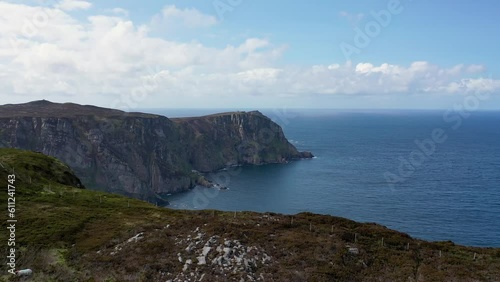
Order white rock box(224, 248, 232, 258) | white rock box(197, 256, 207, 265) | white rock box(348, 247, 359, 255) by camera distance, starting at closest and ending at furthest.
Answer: white rock box(197, 256, 207, 265)
white rock box(224, 248, 232, 258)
white rock box(348, 247, 359, 255)

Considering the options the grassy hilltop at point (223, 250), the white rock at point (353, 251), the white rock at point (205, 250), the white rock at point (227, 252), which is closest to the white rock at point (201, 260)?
the grassy hilltop at point (223, 250)

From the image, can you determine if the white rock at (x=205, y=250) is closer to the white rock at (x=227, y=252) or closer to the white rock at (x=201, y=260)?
the white rock at (x=201, y=260)

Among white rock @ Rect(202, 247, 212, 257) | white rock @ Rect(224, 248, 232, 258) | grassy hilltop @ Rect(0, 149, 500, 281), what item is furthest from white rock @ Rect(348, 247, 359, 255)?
white rock @ Rect(202, 247, 212, 257)

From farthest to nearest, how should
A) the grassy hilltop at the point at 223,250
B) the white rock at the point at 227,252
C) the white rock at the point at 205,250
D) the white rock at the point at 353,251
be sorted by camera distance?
1. the white rock at the point at 353,251
2. the white rock at the point at 205,250
3. the white rock at the point at 227,252
4. the grassy hilltop at the point at 223,250

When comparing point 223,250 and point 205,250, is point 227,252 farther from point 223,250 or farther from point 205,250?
point 205,250

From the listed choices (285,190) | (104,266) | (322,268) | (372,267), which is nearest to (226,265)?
(322,268)

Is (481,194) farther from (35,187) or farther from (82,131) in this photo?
(82,131)

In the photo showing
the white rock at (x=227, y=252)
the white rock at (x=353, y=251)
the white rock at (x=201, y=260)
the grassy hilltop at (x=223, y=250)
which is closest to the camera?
the grassy hilltop at (x=223, y=250)

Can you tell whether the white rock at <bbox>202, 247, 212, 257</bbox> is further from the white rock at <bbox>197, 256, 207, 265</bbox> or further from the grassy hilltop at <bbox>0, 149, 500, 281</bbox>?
the white rock at <bbox>197, 256, 207, 265</bbox>

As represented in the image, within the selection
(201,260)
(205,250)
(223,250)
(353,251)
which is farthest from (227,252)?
(353,251)
